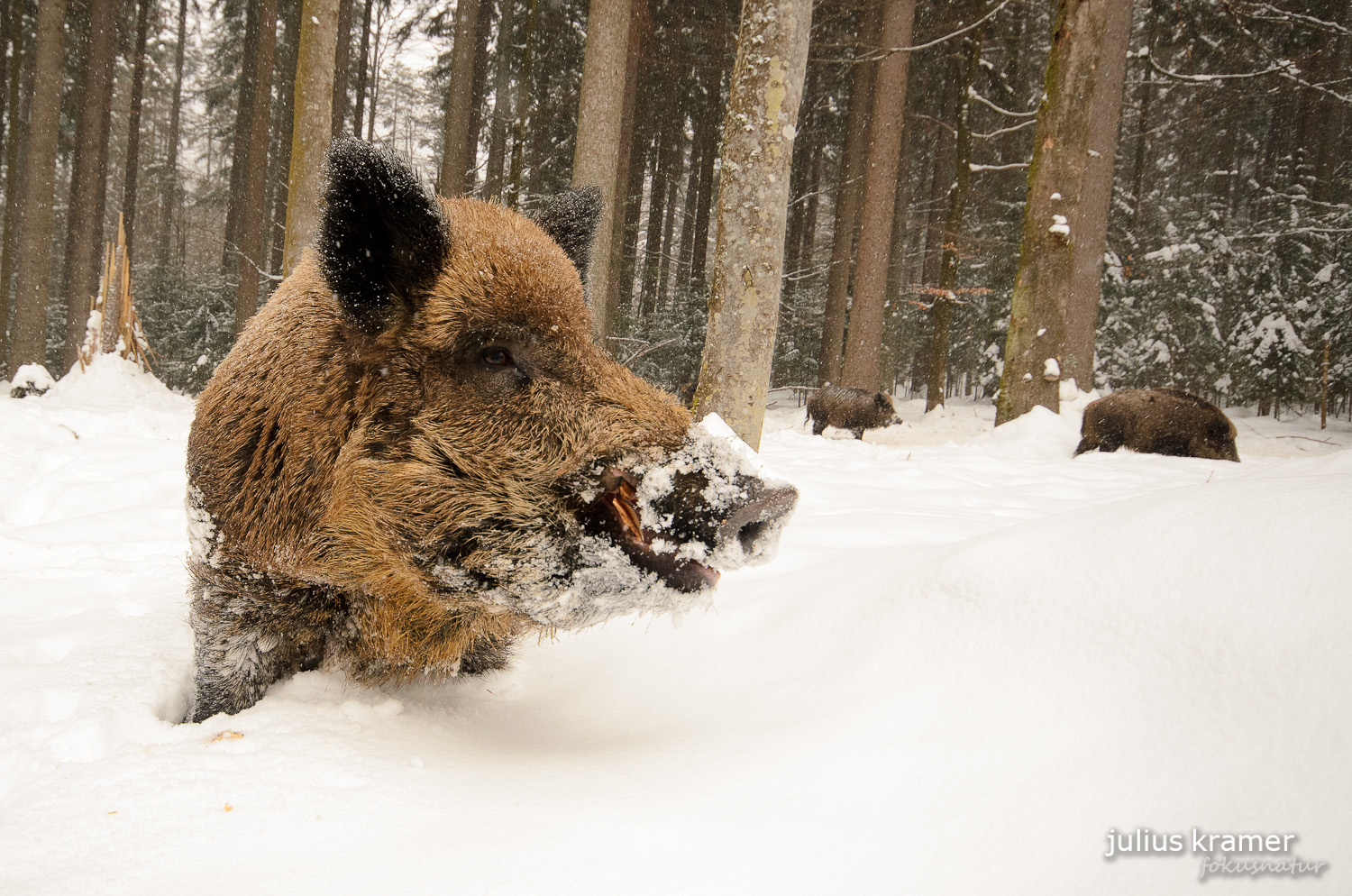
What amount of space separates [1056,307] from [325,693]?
8.24 metres

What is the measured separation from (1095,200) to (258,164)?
1478 cm

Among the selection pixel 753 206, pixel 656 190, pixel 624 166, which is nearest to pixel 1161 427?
pixel 753 206

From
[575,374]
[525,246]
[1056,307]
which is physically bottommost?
[575,374]

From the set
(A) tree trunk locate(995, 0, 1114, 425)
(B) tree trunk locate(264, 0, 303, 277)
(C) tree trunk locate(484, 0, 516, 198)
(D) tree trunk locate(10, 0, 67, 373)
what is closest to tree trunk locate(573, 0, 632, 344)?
(A) tree trunk locate(995, 0, 1114, 425)

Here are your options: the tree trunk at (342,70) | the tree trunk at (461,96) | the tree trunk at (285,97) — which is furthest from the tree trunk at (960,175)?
the tree trunk at (285,97)

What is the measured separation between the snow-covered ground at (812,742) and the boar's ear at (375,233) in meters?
1.11

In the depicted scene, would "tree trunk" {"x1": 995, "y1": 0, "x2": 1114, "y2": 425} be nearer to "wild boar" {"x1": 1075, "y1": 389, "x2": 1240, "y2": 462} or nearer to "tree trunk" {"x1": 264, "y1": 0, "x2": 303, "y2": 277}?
"wild boar" {"x1": 1075, "y1": 389, "x2": 1240, "y2": 462}

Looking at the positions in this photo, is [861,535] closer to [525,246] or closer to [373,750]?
[525,246]

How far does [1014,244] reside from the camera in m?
18.2

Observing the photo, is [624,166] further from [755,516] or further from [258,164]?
[755,516]

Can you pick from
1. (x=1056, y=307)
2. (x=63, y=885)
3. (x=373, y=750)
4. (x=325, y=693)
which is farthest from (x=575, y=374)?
(x=1056, y=307)

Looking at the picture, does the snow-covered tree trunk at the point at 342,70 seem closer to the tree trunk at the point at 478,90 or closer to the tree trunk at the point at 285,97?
the tree trunk at the point at 285,97

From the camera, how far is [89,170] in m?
15.0

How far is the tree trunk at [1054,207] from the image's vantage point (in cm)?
749
